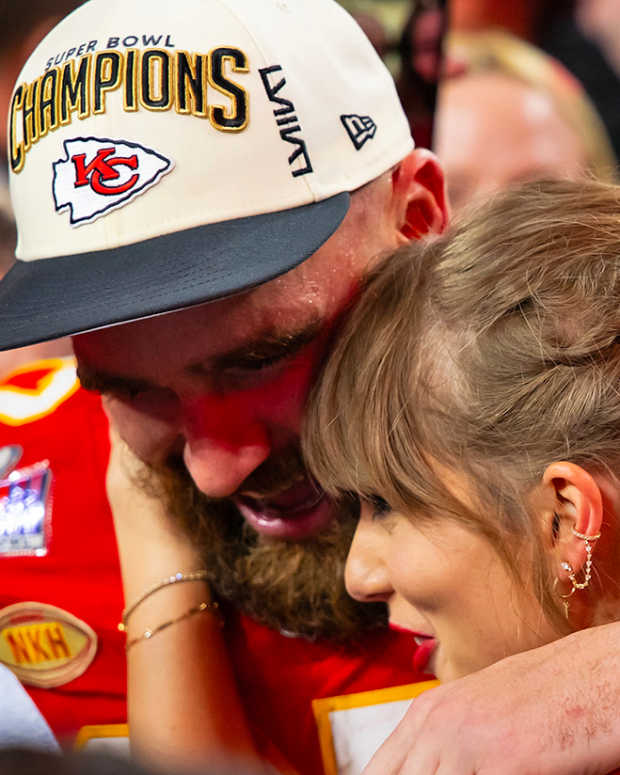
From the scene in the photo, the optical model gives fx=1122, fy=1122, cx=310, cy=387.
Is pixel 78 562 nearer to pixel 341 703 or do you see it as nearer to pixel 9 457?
pixel 9 457

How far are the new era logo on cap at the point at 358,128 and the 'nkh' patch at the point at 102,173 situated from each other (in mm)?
209

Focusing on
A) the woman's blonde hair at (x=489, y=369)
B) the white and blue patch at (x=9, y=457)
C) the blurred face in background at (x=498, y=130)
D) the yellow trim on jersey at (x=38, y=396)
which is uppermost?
the woman's blonde hair at (x=489, y=369)

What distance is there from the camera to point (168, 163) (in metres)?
1.06

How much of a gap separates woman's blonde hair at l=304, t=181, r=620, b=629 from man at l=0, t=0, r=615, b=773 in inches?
2.6

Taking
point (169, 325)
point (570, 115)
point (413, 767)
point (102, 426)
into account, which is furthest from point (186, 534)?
point (570, 115)

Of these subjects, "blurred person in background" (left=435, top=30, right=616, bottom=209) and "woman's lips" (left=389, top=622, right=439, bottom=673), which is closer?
"woman's lips" (left=389, top=622, right=439, bottom=673)

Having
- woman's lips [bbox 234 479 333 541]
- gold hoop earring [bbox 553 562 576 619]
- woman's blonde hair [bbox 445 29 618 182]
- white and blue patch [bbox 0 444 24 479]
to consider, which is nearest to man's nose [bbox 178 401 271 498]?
woman's lips [bbox 234 479 333 541]

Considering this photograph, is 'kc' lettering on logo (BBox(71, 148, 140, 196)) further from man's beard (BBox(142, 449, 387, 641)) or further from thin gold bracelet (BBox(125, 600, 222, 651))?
thin gold bracelet (BBox(125, 600, 222, 651))

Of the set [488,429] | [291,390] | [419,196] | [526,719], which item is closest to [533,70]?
[419,196]

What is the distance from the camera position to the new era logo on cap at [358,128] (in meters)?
1.17

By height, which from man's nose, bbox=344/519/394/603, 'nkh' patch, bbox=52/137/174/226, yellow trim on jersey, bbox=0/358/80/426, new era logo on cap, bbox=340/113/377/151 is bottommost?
yellow trim on jersey, bbox=0/358/80/426

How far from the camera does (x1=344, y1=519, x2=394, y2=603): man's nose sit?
111 cm

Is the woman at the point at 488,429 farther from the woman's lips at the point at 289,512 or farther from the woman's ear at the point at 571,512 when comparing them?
the woman's lips at the point at 289,512

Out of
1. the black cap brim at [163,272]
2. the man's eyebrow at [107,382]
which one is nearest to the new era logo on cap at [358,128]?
the black cap brim at [163,272]
